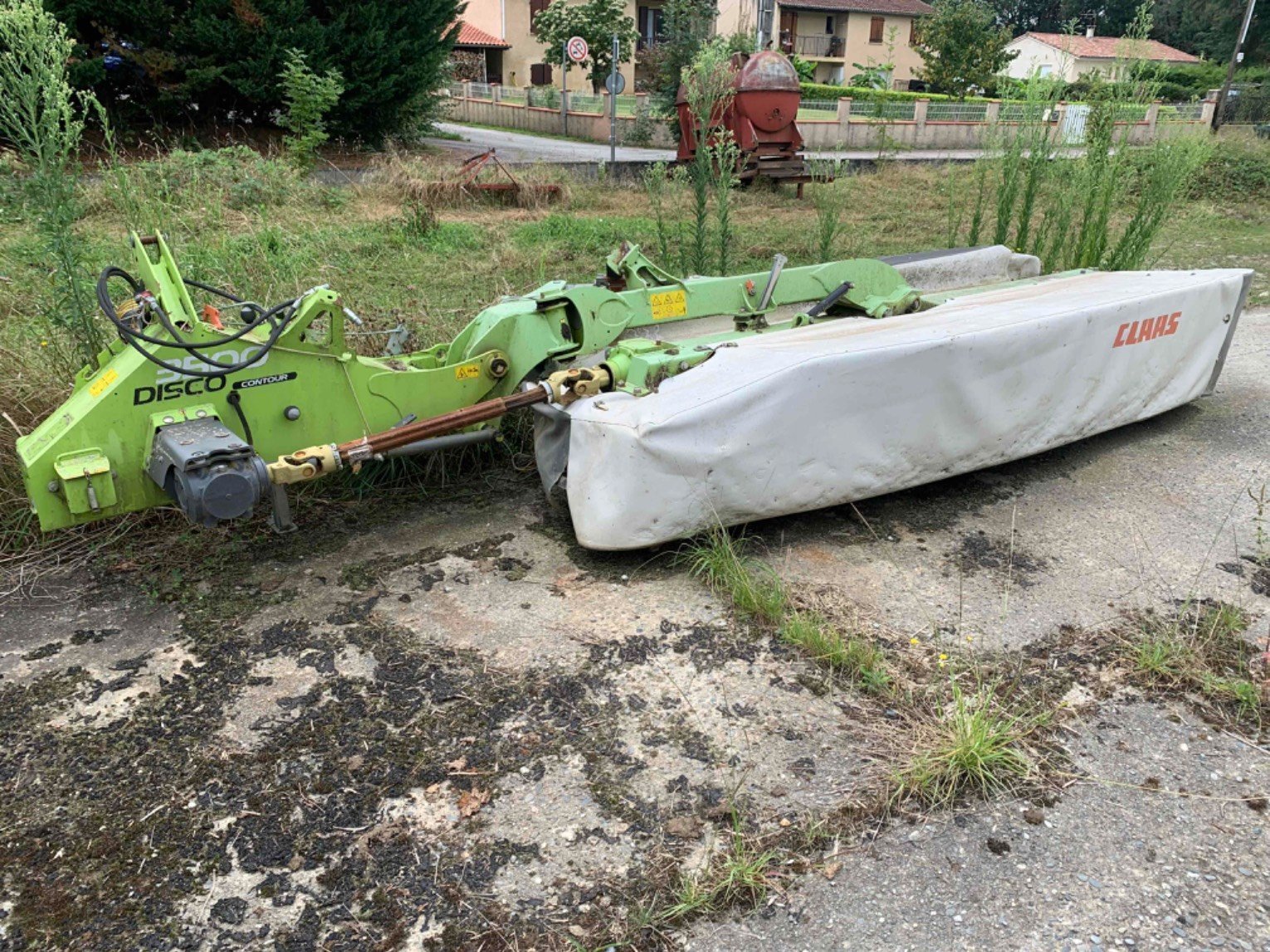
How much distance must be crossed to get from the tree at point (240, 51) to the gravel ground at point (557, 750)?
1309cm

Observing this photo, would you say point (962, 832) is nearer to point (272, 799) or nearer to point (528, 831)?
point (528, 831)

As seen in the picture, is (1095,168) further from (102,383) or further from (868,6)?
(868,6)

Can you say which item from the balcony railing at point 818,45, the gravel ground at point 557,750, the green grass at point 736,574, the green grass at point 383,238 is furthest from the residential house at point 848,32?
the gravel ground at point 557,750

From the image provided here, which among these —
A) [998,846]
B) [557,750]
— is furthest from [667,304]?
[998,846]

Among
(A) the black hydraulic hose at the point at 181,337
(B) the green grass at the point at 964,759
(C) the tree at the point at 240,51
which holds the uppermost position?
(C) the tree at the point at 240,51

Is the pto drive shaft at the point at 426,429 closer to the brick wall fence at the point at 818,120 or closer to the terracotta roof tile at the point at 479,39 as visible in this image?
the brick wall fence at the point at 818,120

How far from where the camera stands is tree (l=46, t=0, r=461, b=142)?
45.2 feet

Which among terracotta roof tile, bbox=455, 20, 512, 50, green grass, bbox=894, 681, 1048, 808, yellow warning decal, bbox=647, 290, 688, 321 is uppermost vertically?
terracotta roof tile, bbox=455, 20, 512, 50

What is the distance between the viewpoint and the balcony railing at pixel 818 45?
4431 centimetres

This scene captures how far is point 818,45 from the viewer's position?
44469 millimetres

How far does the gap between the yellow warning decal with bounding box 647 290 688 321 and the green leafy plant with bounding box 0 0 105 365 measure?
85.2 inches

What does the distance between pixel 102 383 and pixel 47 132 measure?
1117mm

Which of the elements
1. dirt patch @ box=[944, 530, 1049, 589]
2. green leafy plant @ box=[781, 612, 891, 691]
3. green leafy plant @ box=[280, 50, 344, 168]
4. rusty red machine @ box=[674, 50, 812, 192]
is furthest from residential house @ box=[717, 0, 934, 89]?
green leafy plant @ box=[781, 612, 891, 691]

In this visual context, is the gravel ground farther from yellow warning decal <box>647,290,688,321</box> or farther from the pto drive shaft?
yellow warning decal <box>647,290,688,321</box>
